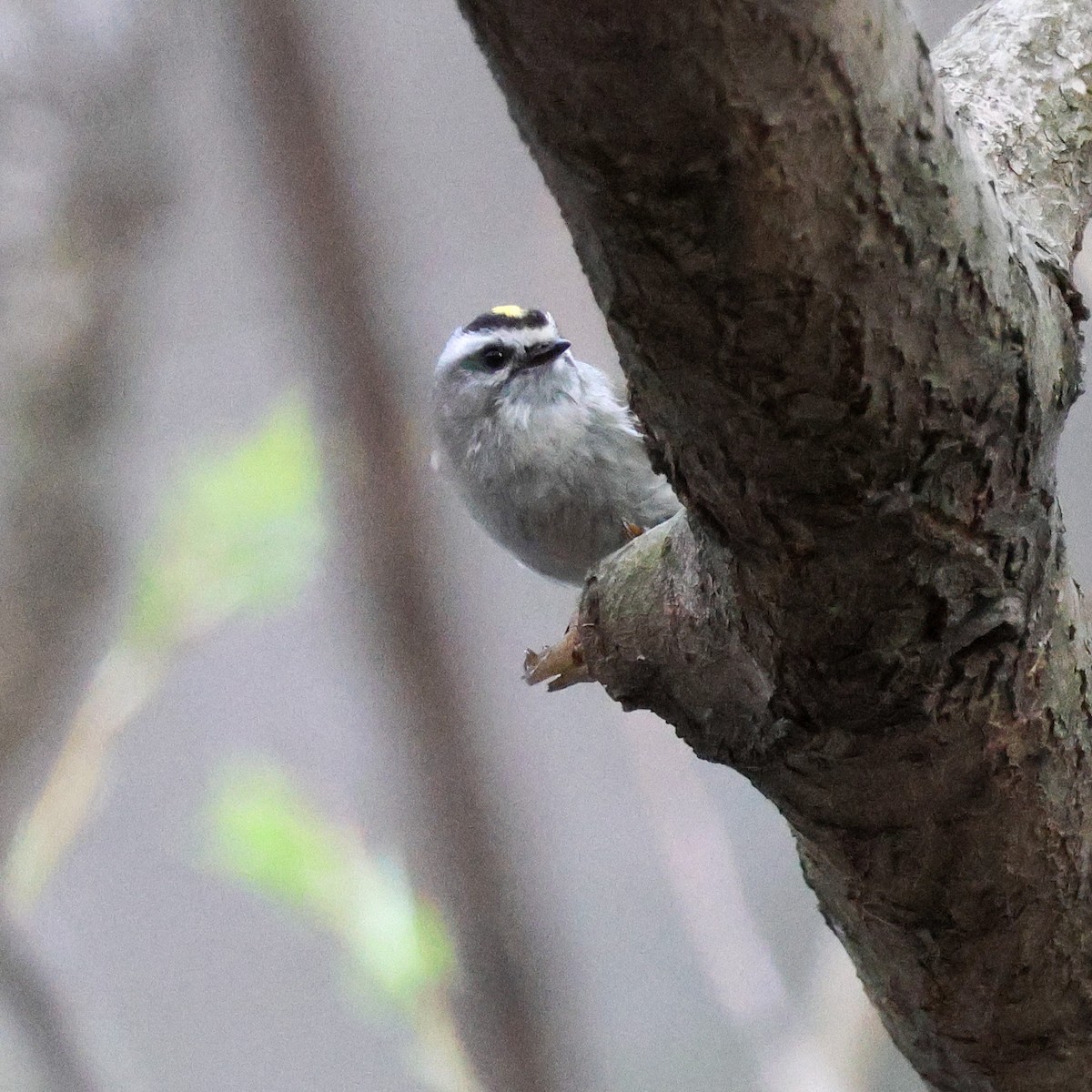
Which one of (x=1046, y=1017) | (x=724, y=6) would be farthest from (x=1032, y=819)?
(x=724, y=6)

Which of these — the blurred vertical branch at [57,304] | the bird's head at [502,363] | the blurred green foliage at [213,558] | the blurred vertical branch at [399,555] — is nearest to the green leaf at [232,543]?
the blurred green foliage at [213,558]

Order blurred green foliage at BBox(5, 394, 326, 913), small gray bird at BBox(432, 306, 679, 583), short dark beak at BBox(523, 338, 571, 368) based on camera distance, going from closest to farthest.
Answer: blurred green foliage at BBox(5, 394, 326, 913), small gray bird at BBox(432, 306, 679, 583), short dark beak at BBox(523, 338, 571, 368)

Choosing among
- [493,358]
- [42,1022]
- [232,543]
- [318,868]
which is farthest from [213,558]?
[42,1022]

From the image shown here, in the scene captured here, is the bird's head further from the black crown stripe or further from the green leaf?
the green leaf

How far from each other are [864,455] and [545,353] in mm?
1743

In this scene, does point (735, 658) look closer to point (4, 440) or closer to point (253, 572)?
point (4, 440)

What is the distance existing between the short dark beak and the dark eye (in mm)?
65

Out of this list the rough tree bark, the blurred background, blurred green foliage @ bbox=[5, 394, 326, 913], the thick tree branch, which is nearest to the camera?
the rough tree bark

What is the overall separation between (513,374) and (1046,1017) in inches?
62.5

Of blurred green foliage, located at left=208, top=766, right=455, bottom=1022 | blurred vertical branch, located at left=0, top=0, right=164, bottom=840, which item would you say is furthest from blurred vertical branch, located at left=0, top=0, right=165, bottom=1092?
blurred green foliage, located at left=208, top=766, right=455, bottom=1022

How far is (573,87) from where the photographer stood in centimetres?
55

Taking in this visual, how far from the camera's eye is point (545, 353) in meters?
2.46

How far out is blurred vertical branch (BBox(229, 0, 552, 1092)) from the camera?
0.69 metres

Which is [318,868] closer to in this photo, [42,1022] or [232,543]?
[232,543]
